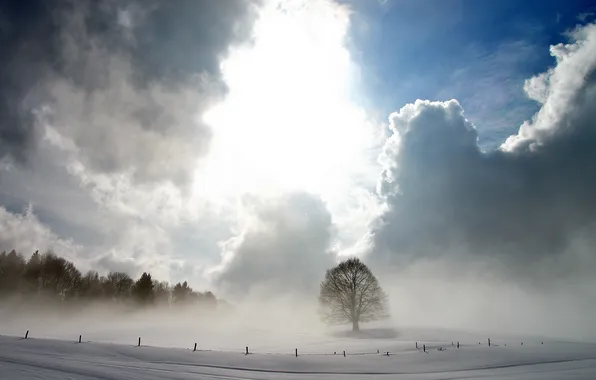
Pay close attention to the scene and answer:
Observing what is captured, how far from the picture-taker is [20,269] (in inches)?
4097

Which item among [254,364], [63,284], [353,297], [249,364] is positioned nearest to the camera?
[249,364]

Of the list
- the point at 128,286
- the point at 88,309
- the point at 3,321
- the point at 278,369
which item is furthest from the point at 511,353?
the point at 128,286

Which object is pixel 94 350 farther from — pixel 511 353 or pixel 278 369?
pixel 511 353

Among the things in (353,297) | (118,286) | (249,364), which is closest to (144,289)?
(118,286)

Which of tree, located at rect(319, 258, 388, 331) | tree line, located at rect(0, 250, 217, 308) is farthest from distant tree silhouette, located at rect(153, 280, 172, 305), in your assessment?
tree, located at rect(319, 258, 388, 331)

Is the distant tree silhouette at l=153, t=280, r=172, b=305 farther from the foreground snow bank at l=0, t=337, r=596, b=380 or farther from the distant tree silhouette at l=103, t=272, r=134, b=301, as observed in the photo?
the foreground snow bank at l=0, t=337, r=596, b=380

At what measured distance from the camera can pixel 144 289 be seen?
124 metres

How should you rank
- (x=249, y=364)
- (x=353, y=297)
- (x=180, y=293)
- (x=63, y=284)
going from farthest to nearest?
(x=180, y=293) < (x=63, y=284) < (x=353, y=297) < (x=249, y=364)

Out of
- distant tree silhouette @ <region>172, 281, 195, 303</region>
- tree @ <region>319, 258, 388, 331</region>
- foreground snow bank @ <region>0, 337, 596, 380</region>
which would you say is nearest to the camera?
A: foreground snow bank @ <region>0, 337, 596, 380</region>

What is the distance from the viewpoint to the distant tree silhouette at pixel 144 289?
12250 cm

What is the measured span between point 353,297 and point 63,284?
102270 millimetres

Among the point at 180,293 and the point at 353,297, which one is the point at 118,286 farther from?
the point at 353,297

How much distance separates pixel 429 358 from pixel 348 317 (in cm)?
4519

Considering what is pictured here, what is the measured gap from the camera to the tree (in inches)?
3450
